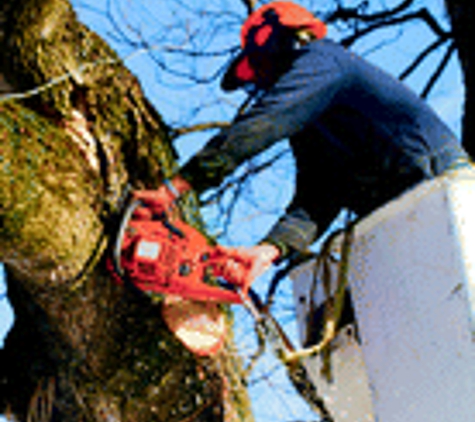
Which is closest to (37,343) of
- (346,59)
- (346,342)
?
(346,342)

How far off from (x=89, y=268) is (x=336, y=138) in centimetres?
103

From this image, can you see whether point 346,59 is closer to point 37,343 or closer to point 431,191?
point 431,191

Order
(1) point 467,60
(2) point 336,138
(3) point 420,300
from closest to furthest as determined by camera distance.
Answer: (3) point 420,300 → (2) point 336,138 → (1) point 467,60

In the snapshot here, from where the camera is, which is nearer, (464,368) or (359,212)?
(464,368)

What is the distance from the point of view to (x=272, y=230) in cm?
246

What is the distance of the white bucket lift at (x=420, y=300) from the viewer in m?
1.69

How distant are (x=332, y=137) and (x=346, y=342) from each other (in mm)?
758

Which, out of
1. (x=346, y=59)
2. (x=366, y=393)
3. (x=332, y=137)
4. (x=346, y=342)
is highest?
(x=346, y=59)

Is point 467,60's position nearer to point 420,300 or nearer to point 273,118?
point 273,118

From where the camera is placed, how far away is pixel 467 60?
4086mm

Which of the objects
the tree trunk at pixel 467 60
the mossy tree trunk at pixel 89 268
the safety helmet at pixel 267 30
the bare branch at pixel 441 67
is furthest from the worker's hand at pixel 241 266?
the bare branch at pixel 441 67

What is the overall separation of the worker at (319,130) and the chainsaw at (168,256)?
10cm

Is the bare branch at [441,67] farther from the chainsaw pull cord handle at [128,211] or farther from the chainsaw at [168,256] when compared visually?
the chainsaw pull cord handle at [128,211]

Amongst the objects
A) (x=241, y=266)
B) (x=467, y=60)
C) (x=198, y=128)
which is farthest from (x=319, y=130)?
(x=198, y=128)
